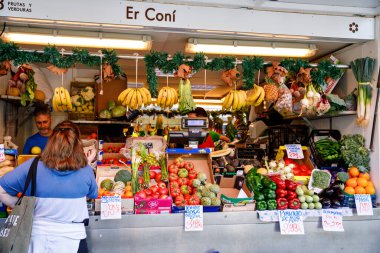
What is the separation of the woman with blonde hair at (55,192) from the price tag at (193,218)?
3.86 feet

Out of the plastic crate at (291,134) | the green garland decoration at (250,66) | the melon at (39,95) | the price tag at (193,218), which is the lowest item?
the price tag at (193,218)

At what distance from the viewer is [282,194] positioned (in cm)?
406

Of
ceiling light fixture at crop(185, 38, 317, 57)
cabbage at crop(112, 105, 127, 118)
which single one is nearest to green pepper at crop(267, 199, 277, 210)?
ceiling light fixture at crop(185, 38, 317, 57)

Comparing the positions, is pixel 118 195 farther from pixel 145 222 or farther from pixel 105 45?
pixel 105 45

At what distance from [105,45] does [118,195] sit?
1.88 metres

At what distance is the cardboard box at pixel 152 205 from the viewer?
12.2 ft

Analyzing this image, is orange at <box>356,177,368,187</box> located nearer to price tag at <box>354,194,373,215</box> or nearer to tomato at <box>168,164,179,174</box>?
price tag at <box>354,194,373,215</box>

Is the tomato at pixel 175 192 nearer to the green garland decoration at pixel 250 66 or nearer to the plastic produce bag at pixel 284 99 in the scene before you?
the green garland decoration at pixel 250 66

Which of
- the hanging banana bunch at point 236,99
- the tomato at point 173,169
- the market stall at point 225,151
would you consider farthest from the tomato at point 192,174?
the hanging banana bunch at point 236,99

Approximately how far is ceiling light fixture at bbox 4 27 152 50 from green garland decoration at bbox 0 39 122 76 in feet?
1.08

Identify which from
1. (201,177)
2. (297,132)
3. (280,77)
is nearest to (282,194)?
(201,177)

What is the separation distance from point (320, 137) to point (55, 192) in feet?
12.3

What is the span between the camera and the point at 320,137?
17.5ft

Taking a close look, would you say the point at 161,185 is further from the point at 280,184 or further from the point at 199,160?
the point at 280,184
